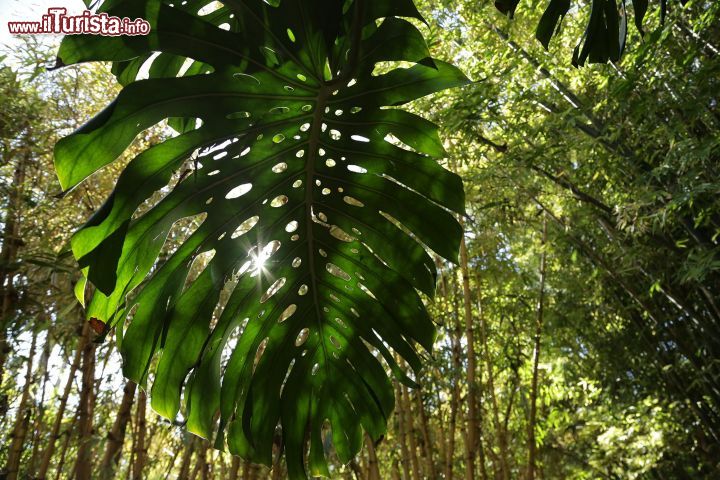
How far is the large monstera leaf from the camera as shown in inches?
37.1

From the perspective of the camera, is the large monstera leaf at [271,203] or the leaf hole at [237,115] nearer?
the large monstera leaf at [271,203]

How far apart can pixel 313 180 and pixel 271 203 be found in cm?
10

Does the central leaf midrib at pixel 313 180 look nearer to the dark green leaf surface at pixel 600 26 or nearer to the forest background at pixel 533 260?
the dark green leaf surface at pixel 600 26

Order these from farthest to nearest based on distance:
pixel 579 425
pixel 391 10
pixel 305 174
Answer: pixel 579 425 < pixel 305 174 < pixel 391 10

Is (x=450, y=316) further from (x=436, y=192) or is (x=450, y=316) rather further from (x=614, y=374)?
(x=436, y=192)

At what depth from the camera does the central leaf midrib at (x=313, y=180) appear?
3.63 feet

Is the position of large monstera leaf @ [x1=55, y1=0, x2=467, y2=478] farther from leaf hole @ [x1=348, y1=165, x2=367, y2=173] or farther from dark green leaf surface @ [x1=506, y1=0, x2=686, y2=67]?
dark green leaf surface @ [x1=506, y1=0, x2=686, y2=67]

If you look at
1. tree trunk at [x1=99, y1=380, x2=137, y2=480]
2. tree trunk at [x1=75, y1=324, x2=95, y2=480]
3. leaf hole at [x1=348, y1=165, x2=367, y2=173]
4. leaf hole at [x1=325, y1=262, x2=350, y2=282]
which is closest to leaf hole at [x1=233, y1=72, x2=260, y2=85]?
leaf hole at [x1=348, y1=165, x2=367, y2=173]

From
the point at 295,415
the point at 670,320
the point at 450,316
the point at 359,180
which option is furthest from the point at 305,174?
the point at 670,320

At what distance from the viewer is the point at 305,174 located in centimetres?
120

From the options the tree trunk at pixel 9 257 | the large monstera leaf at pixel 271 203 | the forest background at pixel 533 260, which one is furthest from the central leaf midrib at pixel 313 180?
the tree trunk at pixel 9 257

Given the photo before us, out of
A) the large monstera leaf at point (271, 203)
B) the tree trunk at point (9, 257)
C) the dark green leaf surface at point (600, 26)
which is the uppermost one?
the tree trunk at point (9, 257)

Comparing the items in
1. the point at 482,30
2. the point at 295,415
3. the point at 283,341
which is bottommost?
the point at 295,415

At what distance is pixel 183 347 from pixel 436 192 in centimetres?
59
